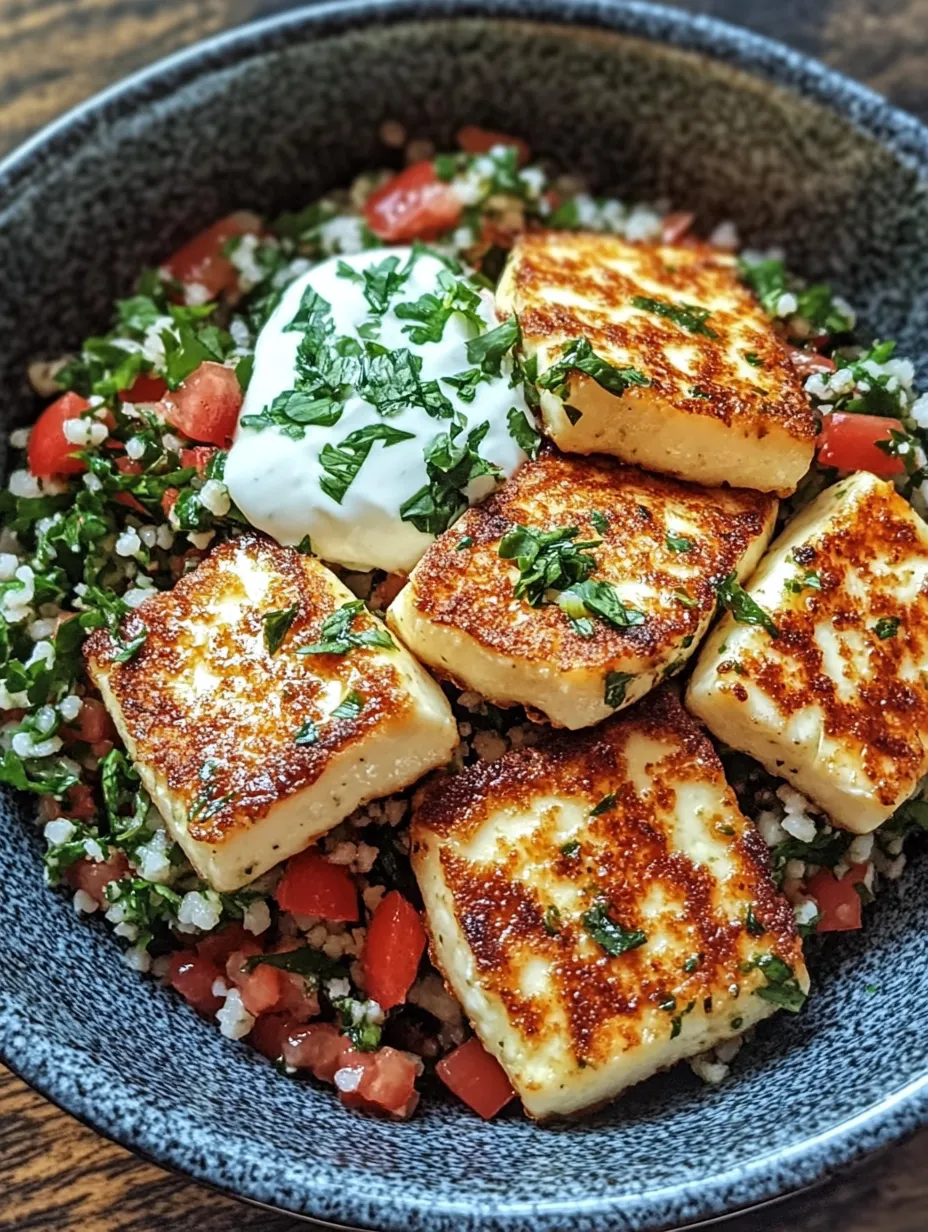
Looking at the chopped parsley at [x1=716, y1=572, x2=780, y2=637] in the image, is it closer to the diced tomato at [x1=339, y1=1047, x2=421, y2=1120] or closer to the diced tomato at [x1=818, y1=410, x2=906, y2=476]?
the diced tomato at [x1=818, y1=410, x2=906, y2=476]

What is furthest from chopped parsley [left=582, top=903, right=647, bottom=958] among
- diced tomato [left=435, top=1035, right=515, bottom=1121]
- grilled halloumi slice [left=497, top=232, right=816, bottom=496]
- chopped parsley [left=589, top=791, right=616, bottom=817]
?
grilled halloumi slice [left=497, top=232, right=816, bottom=496]

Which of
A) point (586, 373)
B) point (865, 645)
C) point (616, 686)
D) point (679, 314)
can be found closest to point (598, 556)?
point (616, 686)

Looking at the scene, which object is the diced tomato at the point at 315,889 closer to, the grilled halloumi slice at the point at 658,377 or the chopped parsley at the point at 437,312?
the grilled halloumi slice at the point at 658,377

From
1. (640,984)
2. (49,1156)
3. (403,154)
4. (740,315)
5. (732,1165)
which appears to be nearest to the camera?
(732,1165)

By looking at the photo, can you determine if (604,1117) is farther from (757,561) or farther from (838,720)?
(757,561)

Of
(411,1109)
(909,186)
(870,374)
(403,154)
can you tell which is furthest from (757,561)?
(403,154)

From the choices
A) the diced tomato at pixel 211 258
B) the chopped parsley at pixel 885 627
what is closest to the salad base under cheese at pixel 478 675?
the chopped parsley at pixel 885 627

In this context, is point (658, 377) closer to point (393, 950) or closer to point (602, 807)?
point (602, 807)
